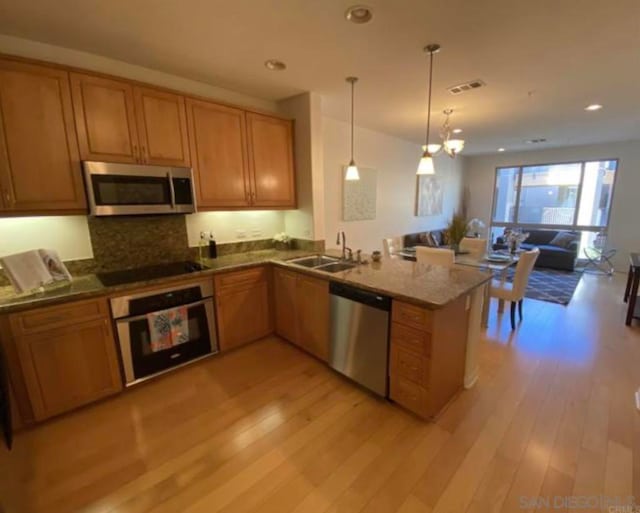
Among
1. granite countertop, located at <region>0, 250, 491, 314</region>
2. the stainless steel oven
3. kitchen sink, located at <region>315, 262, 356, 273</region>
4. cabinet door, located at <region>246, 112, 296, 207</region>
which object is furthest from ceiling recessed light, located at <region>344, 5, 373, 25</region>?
the stainless steel oven

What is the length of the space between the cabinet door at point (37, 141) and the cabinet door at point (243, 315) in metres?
1.43

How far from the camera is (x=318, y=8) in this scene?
174 centimetres

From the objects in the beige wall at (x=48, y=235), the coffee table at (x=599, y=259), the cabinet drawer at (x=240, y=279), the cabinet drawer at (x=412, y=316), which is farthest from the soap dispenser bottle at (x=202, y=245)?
the coffee table at (x=599, y=259)

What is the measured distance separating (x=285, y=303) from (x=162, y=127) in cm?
197

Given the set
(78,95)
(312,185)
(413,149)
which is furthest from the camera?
(413,149)

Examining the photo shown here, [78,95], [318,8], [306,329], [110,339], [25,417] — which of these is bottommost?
[25,417]

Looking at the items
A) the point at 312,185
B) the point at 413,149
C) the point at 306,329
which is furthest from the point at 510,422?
the point at 413,149

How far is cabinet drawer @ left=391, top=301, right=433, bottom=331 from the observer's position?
1.83 meters

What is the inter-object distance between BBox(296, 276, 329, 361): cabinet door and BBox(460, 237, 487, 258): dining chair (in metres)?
2.60

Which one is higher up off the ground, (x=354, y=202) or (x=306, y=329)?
(x=354, y=202)

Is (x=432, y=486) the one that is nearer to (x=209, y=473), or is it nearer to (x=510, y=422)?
(x=510, y=422)

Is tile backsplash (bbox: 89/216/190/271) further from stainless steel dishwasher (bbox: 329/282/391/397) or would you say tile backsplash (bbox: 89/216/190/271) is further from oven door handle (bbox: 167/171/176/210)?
stainless steel dishwasher (bbox: 329/282/391/397)

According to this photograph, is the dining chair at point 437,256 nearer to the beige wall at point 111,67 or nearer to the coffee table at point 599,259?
the beige wall at point 111,67

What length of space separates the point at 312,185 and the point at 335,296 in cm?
149
